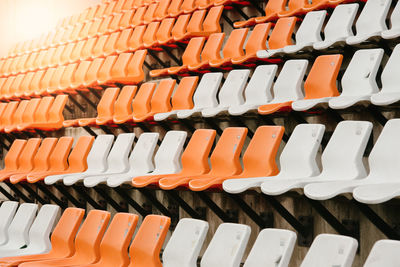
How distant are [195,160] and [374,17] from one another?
604 millimetres

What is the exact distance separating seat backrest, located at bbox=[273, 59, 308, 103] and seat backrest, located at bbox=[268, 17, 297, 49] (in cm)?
20

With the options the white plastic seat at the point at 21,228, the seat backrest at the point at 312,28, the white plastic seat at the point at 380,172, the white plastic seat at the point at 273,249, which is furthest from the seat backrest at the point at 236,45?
the white plastic seat at the point at 273,249

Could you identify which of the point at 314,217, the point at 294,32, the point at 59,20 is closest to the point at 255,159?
the point at 314,217

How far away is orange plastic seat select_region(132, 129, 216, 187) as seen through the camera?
1.45 meters

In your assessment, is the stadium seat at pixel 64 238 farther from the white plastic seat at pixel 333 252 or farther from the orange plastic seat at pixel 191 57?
the white plastic seat at pixel 333 252

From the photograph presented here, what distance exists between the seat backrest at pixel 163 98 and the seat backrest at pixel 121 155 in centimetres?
15

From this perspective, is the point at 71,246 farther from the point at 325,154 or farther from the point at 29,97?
the point at 29,97

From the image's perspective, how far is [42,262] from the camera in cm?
140

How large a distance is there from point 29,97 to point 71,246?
4.60ft

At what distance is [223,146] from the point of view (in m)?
1.43

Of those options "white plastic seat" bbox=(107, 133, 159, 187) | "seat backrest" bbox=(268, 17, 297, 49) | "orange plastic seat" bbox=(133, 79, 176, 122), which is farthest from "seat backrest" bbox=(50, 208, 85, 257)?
"seat backrest" bbox=(268, 17, 297, 49)

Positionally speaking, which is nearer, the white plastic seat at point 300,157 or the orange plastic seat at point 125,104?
the white plastic seat at point 300,157

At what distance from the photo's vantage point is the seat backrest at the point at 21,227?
1.71 m

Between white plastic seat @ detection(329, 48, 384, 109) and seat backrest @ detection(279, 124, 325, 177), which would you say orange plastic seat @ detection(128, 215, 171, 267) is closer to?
seat backrest @ detection(279, 124, 325, 177)
